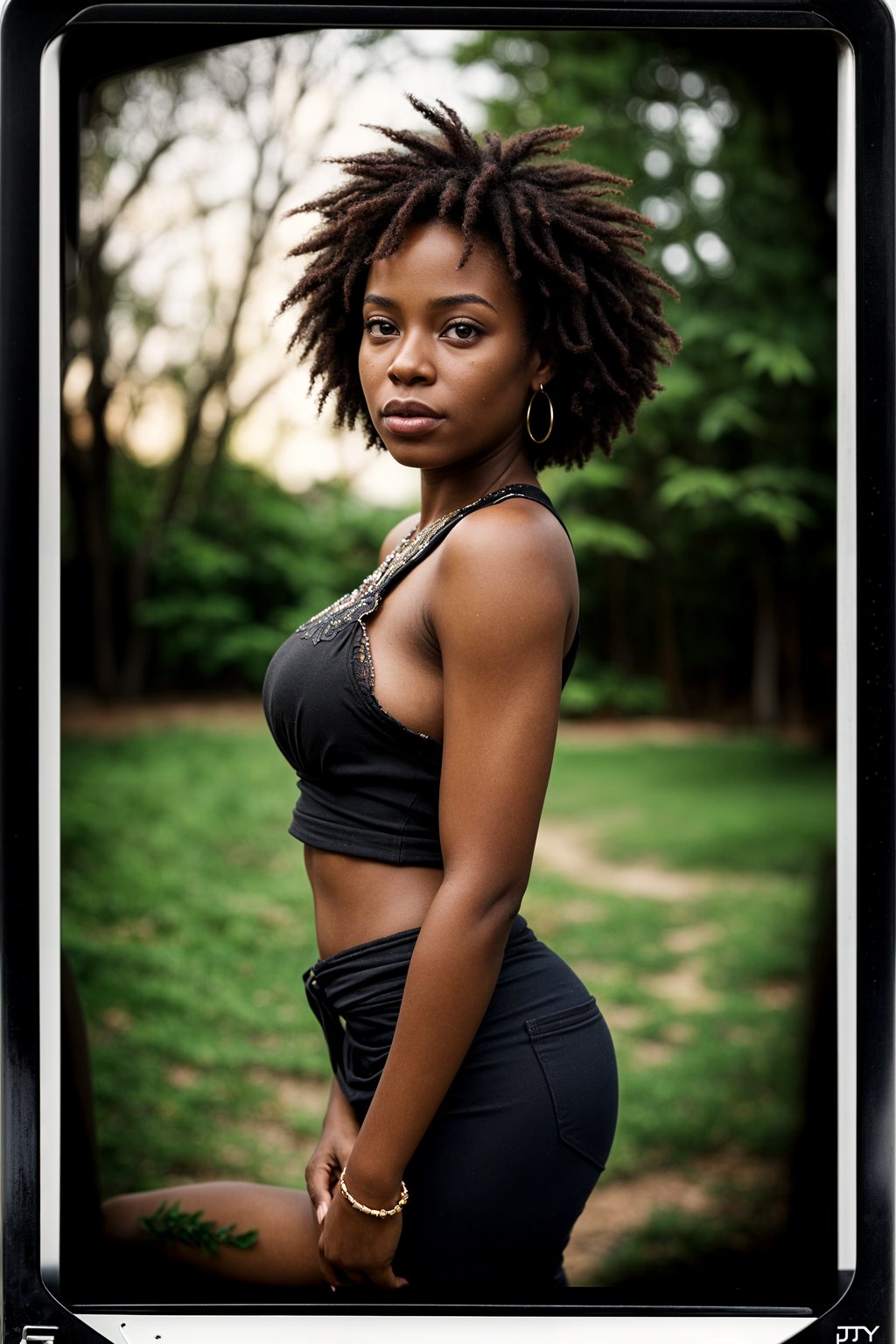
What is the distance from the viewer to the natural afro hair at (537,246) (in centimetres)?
117

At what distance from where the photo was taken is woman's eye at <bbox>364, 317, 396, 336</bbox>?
1.20 meters

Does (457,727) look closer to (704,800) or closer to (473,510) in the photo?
(473,510)

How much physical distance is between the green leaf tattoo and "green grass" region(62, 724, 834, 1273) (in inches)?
78.2

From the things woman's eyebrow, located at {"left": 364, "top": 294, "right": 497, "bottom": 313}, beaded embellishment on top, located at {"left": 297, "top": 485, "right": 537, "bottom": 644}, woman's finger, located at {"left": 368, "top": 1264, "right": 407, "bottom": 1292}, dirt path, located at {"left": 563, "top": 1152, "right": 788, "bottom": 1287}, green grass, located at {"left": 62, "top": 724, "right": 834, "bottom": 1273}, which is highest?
woman's eyebrow, located at {"left": 364, "top": 294, "right": 497, "bottom": 313}

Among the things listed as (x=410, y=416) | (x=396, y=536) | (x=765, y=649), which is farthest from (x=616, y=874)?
(x=410, y=416)

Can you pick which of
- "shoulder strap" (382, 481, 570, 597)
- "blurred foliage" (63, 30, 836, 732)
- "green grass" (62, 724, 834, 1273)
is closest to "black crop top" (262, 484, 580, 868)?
"shoulder strap" (382, 481, 570, 597)

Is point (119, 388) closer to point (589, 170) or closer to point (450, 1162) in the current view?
point (589, 170)

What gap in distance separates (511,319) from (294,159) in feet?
12.6

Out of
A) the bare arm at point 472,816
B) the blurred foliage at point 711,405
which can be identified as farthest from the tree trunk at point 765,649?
the bare arm at point 472,816

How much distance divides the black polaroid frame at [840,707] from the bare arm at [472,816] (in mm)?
337

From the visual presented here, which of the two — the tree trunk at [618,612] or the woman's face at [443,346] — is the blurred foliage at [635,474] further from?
the woman's face at [443,346]

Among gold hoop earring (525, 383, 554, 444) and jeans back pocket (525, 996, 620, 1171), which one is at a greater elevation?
gold hoop earring (525, 383, 554, 444)

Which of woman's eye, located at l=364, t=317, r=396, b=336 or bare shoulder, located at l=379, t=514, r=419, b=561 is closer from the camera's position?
woman's eye, located at l=364, t=317, r=396, b=336

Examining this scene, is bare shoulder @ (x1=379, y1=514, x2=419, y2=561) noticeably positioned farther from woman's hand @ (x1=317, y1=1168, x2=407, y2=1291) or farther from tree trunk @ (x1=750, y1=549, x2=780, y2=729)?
tree trunk @ (x1=750, y1=549, x2=780, y2=729)
